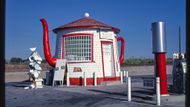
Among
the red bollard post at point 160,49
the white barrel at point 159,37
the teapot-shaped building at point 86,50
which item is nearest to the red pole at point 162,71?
the red bollard post at point 160,49

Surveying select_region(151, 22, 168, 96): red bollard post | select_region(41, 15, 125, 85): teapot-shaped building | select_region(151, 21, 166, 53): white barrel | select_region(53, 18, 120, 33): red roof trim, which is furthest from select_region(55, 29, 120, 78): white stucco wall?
select_region(151, 21, 166, 53): white barrel

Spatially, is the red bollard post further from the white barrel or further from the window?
the window

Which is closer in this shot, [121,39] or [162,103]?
[162,103]

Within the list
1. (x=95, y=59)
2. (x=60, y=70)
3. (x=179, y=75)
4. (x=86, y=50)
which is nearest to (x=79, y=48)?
(x=86, y=50)

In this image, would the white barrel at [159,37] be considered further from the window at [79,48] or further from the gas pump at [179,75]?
the window at [79,48]

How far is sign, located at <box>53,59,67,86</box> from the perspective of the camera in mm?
20469

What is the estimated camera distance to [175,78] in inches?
507

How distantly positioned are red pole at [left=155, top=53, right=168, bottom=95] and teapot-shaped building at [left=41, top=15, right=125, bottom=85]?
361 inches

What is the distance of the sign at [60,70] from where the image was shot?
20.5 meters

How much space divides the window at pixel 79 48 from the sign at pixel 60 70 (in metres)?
0.58

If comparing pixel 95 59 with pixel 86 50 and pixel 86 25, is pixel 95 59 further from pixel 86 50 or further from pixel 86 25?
pixel 86 25
